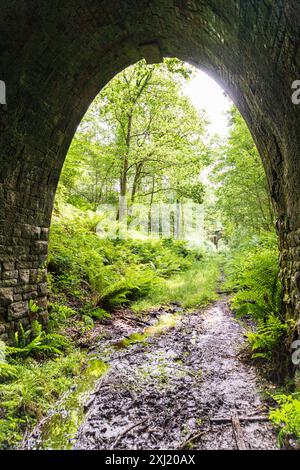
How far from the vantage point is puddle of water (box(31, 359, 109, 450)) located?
2336 millimetres

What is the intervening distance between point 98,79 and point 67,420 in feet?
17.1

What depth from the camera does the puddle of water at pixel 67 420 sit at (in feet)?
7.66

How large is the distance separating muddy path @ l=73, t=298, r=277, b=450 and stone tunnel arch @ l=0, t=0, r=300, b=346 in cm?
111

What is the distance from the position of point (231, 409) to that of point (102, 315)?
3.39 m

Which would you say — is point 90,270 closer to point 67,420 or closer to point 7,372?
point 7,372

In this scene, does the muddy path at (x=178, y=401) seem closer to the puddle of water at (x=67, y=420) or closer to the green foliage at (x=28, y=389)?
the puddle of water at (x=67, y=420)

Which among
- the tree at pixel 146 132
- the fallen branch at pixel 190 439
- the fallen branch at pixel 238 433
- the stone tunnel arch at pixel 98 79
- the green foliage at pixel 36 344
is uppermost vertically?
the tree at pixel 146 132

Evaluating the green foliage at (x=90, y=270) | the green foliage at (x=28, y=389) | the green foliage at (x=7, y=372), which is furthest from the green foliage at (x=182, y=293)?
the green foliage at (x=7, y=372)

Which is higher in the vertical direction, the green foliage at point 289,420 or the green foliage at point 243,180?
the green foliage at point 243,180

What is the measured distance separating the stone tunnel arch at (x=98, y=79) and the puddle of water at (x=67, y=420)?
4.57 ft

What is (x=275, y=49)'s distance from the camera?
2.25 metres

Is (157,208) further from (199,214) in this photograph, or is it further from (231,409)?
(231,409)
